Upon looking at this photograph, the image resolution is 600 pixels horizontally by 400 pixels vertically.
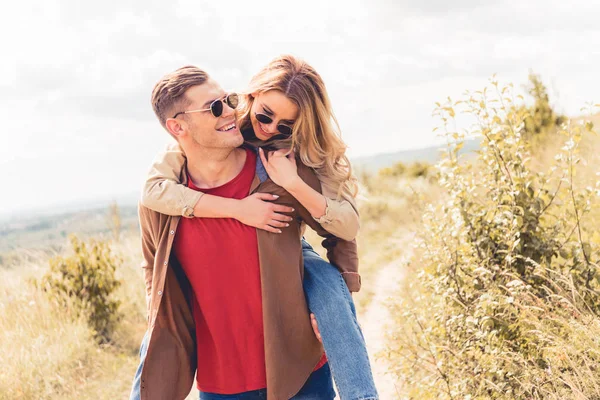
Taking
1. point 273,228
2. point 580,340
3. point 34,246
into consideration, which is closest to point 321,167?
point 273,228

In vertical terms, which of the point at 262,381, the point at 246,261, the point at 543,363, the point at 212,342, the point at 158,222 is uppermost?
the point at 158,222

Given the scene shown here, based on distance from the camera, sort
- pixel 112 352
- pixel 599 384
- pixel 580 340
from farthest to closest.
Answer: pixel 112 352 → pixel 580 340 → pixel 599 384

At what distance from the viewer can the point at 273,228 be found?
2.50 metres

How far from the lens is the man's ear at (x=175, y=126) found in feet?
8.51

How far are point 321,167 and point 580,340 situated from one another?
1741mm

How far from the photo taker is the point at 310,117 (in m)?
2.64

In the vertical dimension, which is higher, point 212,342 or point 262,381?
point 212,342

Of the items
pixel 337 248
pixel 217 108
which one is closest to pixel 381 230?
pixel 337 248

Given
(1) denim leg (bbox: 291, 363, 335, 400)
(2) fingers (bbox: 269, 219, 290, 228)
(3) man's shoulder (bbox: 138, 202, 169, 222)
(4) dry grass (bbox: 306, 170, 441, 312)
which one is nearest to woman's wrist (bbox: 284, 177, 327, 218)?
(2) fingers (bbox: 269, 219, 290, 228)

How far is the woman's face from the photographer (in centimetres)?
263

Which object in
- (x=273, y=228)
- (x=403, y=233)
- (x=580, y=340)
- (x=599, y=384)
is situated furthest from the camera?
(x=403, y=233)

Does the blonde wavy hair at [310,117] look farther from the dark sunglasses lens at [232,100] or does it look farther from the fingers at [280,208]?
the fingers at [280,208]

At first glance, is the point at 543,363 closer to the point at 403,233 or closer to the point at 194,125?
the point at 194,125

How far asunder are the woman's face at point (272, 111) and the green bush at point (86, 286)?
4.89 m
